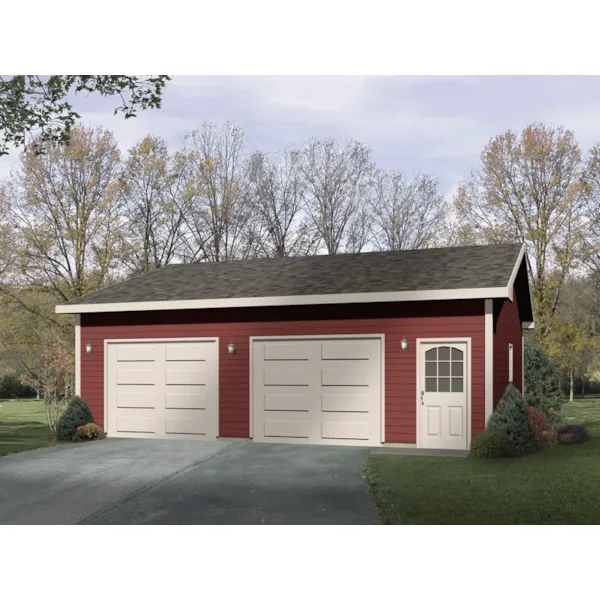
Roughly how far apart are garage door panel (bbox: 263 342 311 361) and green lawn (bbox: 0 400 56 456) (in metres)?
4.90

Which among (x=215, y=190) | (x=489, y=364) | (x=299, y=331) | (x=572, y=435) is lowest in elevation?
(x=572, y=435)

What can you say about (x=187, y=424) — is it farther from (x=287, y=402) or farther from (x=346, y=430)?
(x=346, y=430)

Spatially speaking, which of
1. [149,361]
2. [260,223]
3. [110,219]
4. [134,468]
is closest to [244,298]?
[149,361]

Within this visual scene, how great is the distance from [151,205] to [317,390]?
15.0m

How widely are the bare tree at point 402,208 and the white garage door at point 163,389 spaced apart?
15442 millimetres

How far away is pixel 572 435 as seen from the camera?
14.8 m

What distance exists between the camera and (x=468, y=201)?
87.8 ft

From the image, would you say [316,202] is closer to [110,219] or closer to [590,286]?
[110,219]

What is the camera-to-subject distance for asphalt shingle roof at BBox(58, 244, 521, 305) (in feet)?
45.2

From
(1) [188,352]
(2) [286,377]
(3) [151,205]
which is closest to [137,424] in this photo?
(1) [188,352]

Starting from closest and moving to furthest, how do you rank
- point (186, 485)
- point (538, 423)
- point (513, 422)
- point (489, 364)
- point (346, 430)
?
point (186, 485)
point (513, 422)
point (489, 364)
point (346, 430)
point (538, 423)

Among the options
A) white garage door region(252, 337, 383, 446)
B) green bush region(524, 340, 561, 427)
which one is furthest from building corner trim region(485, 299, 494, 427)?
green bush region(524, 340, 561, 427)

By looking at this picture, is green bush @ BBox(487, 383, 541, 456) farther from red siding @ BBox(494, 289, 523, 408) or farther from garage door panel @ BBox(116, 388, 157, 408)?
garage door panel @ BBox(116, 388, 157, 408)

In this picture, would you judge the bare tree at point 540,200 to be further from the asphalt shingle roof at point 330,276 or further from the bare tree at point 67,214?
the bare tree at point 67,214
